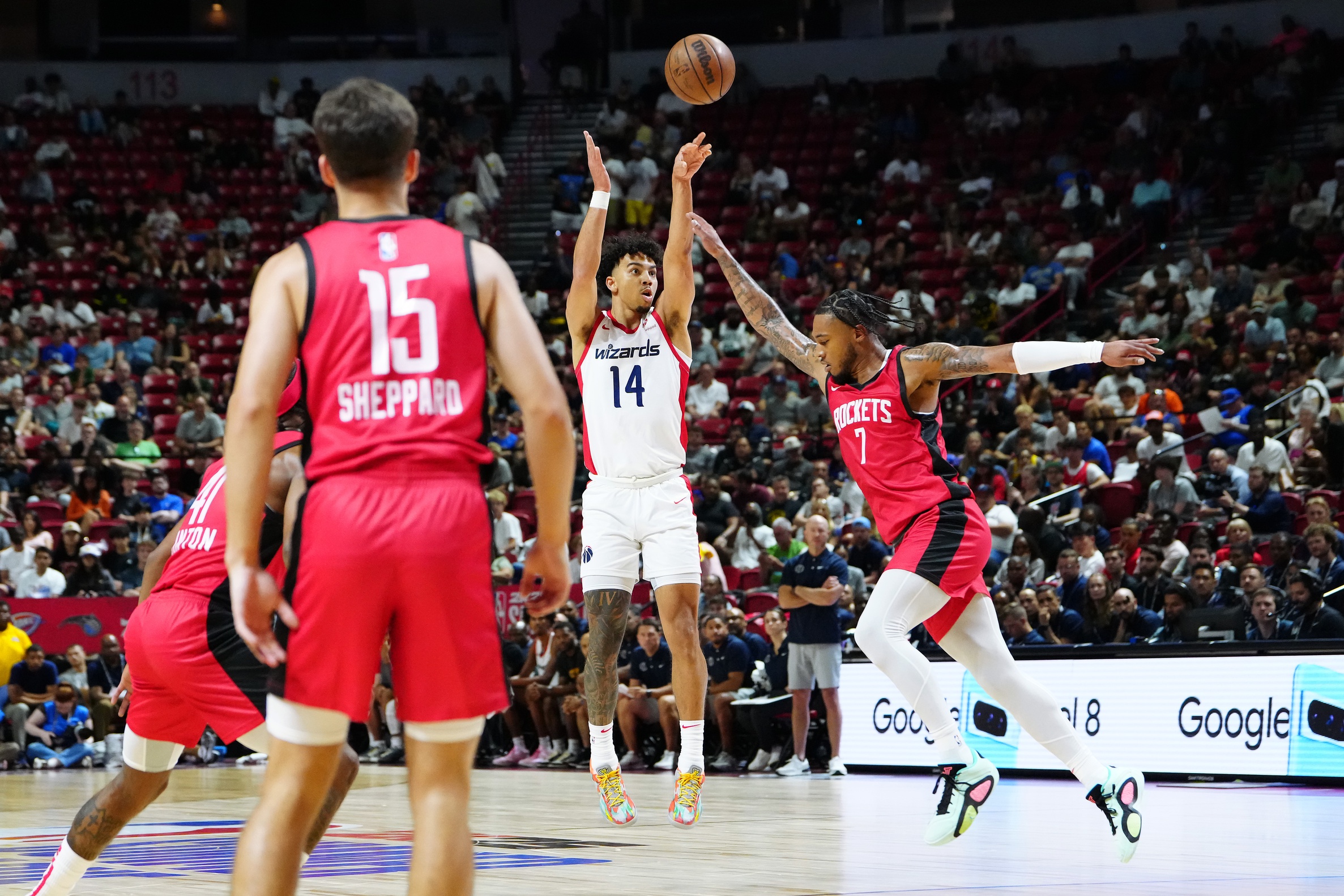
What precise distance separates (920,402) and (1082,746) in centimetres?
167

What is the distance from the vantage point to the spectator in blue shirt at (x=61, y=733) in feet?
54.7

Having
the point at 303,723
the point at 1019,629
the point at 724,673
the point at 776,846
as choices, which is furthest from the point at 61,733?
the point at 303,723

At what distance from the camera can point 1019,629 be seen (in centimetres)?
1315

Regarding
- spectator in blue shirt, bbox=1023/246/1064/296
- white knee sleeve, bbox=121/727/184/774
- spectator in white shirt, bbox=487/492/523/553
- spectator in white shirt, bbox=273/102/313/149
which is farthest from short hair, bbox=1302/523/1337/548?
spectator in white shirt, bbox=273/102/313/149

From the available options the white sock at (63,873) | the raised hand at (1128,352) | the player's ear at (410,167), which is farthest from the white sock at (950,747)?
the player's ear at (410,167)

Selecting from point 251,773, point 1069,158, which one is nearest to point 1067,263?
point 1069,158

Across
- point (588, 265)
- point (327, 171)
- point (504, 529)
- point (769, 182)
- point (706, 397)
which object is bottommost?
point (504, 529)

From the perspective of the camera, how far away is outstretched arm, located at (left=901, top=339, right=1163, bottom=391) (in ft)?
21.6

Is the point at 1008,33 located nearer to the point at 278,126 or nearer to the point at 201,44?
the point at 278,126

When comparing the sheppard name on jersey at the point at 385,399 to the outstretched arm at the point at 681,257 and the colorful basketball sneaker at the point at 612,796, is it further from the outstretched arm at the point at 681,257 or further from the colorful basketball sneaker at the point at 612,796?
the colorful basketball sneaker at the point at 612,796

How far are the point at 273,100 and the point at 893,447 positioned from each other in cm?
2371

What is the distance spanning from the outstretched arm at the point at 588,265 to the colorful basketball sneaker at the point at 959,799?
9.05 ft

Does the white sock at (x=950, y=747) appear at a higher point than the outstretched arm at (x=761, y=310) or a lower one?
lower

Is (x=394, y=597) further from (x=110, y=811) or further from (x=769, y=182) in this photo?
(x=769, y=182)
